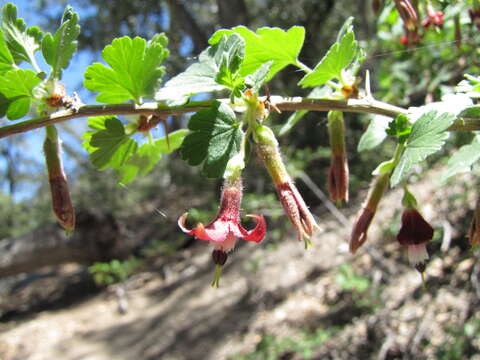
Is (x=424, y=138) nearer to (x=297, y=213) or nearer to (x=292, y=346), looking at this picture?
(x=297, y=213)

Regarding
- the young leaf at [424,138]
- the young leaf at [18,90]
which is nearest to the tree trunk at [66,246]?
the young leaf at [18,90]

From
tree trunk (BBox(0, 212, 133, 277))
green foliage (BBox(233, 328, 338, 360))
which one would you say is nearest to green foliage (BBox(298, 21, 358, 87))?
green foliage (BBox(233, 328, 338, 360))

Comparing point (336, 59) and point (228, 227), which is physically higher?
point (336, 59)

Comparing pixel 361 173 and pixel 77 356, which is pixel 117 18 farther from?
pixel 77 356

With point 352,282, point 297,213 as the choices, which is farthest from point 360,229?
point 352,282

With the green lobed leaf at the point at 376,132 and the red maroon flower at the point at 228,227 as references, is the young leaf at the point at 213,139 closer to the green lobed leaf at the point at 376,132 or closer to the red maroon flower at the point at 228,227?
the red maroon flower at the point at 228,227
